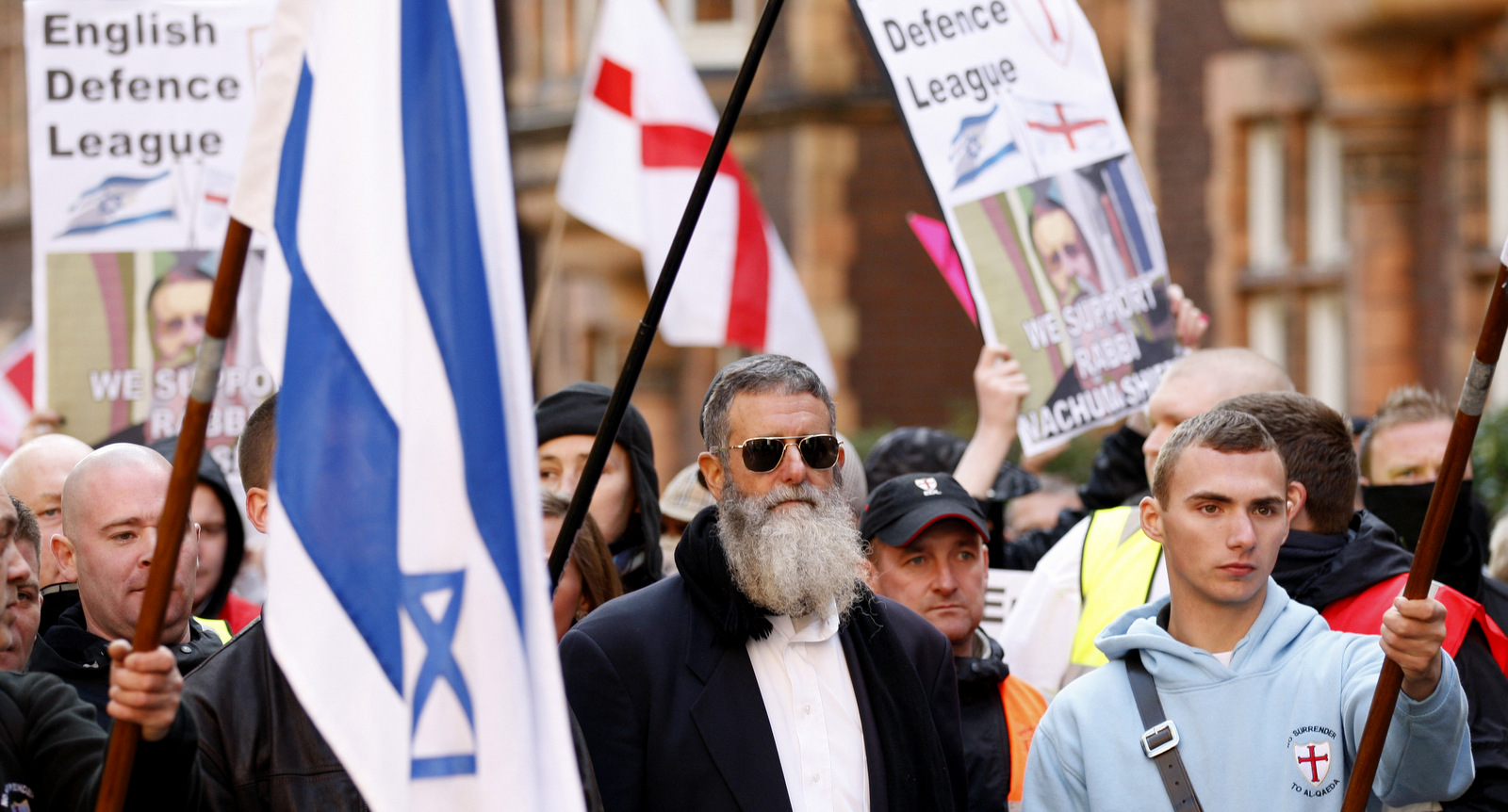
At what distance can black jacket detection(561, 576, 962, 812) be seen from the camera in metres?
3.09

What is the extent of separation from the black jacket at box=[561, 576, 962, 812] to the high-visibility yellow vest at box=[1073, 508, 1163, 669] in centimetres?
116


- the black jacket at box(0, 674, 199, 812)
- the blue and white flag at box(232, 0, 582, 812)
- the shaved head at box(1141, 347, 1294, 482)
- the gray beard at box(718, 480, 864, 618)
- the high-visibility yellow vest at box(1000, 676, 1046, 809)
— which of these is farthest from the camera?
the shaved head at box(1141, 347, 1294, 482)

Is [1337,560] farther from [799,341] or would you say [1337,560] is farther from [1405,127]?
[1405,127]

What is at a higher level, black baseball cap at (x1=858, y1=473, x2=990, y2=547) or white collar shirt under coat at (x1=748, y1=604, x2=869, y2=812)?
black baseball cap at (x1=858, y1=473, x2=990, y2=547)

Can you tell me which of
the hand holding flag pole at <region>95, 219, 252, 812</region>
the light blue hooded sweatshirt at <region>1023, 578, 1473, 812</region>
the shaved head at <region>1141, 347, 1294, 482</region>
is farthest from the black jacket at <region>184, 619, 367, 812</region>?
the shaved head at <region>1141, 347, 1294, 482</region>

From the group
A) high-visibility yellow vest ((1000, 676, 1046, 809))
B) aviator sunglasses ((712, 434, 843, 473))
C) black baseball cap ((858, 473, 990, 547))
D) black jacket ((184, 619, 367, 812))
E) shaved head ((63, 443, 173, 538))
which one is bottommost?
high-visibility yellow vest ((1000, 676, 1046, 809))

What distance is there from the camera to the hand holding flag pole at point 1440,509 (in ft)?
8.98

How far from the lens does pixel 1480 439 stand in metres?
8.57

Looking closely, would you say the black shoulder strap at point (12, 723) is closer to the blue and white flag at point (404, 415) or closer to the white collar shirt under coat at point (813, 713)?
the blue and white flag at point (404, 415)

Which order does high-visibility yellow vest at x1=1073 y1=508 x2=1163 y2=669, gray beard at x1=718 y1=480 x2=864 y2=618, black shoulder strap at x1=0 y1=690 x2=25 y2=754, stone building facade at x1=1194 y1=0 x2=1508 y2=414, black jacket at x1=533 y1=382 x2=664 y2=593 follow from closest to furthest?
black shoulder strap at x1=0 y1=690 x2=25 y2=754 → gray beard at x1=718 y1=480 x2=864 y2=618 → high-visibility yellow vest at x1=1073 y1=508 x2=1163 y2=669 → black jacket at x1=533 y1=382 x2=664 y2=593 → stone building facade at x1=1194 y1=0 x2=1508 y2=414

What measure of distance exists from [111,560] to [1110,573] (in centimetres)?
226

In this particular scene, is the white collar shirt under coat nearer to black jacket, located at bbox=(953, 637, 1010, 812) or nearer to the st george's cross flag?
black jacket, located at bbox=(953, 637, 1010, 812)

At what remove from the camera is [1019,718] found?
3.99 metres

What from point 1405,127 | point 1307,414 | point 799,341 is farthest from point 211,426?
point 1405,127
